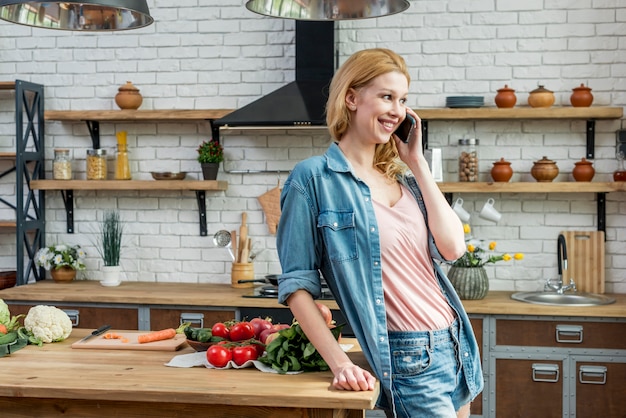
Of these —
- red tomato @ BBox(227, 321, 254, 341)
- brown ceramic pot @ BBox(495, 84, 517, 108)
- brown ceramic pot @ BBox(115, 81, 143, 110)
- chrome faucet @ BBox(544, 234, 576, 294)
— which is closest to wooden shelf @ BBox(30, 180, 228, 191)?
brown ceramic pot @ BBox(115, 81, 143, 110)

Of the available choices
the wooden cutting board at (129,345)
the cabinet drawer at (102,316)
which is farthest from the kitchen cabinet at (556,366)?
the wooden cutting board at (129,345)

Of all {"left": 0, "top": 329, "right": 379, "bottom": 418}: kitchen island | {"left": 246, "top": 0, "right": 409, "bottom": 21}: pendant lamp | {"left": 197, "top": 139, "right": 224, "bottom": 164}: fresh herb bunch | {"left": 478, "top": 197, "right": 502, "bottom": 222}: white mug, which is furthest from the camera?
{"left": 197, "top": 139, "right": 224, "bottom": 164}: fresh herb bunch

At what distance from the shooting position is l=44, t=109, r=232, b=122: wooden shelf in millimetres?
4984

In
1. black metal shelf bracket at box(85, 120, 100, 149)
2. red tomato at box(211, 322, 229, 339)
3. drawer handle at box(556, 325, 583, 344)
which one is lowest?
drawer handle at box(556, 325, 583, 344)

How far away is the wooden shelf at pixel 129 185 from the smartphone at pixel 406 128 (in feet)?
8.80

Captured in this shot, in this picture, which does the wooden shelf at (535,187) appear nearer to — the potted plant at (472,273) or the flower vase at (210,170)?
the potted plant at (472,273)

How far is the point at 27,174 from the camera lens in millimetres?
5227

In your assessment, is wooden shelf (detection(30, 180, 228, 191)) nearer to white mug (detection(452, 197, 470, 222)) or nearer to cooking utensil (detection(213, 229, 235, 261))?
cooking utensil (detection(213, 229, 235, 261))

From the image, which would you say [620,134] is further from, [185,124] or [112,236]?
[112,236]

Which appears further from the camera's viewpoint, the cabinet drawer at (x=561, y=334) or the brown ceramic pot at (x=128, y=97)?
the brown ceramic pot at (x=128, y=97)

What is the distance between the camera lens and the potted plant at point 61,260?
5113 millimetres

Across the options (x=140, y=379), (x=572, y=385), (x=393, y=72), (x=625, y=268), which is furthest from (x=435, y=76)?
(x=140, y=379)

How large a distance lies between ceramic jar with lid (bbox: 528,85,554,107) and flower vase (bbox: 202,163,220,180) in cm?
191

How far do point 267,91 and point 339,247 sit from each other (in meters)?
3.04
